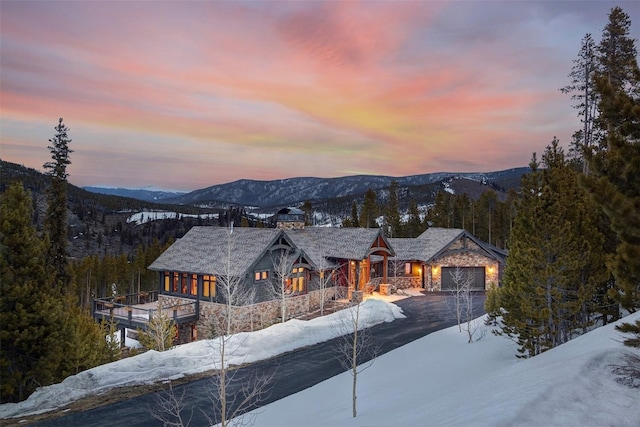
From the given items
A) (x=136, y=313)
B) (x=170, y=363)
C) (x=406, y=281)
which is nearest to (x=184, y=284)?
(x=136, y=313)

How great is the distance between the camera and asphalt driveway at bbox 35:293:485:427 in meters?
13.7

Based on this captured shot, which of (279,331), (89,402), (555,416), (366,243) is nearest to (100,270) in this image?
(366,243)

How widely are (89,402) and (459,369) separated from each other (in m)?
13.8

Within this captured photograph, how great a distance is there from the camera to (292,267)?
34250 mm

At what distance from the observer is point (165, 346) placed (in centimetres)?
2538

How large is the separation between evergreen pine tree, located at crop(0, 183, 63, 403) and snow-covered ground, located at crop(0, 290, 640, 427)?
1111 mm

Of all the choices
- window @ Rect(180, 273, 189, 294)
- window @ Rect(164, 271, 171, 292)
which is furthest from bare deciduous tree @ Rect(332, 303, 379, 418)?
window @ Rect(164, 271, 171, 292)

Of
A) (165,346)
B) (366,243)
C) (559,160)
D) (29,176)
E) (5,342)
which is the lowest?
(165,346)

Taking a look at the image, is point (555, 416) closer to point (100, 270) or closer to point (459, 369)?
point (459, 369)

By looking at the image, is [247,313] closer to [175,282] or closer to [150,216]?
[175,282]

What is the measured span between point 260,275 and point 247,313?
3.13m

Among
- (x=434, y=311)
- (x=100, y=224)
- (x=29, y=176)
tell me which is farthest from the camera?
(x=29, y=176)

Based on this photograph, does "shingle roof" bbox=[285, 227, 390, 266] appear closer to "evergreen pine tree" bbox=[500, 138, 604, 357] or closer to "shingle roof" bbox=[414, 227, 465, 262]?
"shingle roof" bbox=[414, 227, 465, 262]

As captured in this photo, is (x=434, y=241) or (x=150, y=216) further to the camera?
(x=150, y=216)
